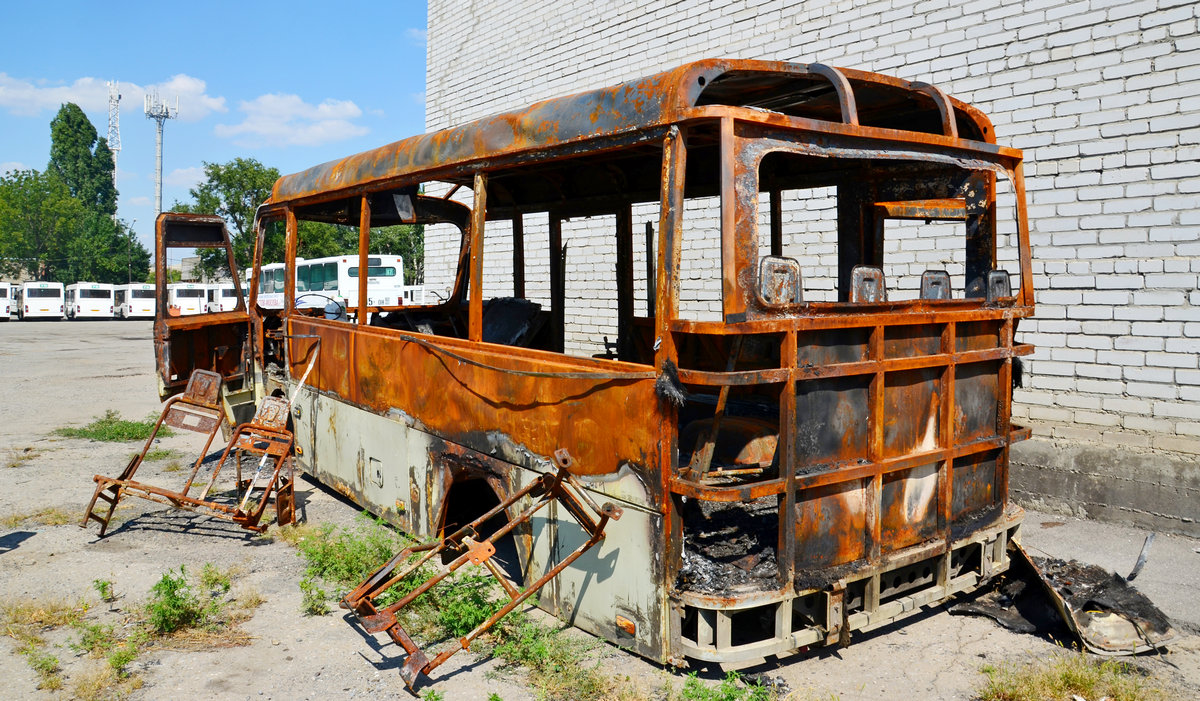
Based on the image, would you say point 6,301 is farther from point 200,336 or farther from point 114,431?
point 200,336

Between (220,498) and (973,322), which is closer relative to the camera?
(973,322)

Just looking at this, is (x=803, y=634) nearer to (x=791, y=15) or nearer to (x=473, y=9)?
(x=791, y=15)

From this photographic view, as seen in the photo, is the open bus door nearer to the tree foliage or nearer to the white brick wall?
the white brick wall

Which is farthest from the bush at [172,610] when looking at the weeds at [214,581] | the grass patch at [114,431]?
the grass patch at [114,431]

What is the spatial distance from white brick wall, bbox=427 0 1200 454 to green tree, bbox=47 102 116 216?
69598 mm

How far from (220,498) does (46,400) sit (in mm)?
7771

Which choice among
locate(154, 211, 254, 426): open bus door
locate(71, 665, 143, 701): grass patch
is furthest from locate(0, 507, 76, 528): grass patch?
locate(71, 665, 143, 701): grass patch

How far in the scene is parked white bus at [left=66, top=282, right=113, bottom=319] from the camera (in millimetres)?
41125

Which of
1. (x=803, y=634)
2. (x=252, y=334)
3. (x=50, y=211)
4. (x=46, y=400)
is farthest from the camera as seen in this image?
(x=50, y=211)

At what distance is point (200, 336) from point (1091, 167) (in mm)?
8081

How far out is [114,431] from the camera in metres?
9.70

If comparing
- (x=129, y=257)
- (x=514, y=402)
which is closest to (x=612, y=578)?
(x=514, y=402)

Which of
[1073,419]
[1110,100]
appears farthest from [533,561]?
[1110,100]

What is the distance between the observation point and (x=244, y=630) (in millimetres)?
4355
